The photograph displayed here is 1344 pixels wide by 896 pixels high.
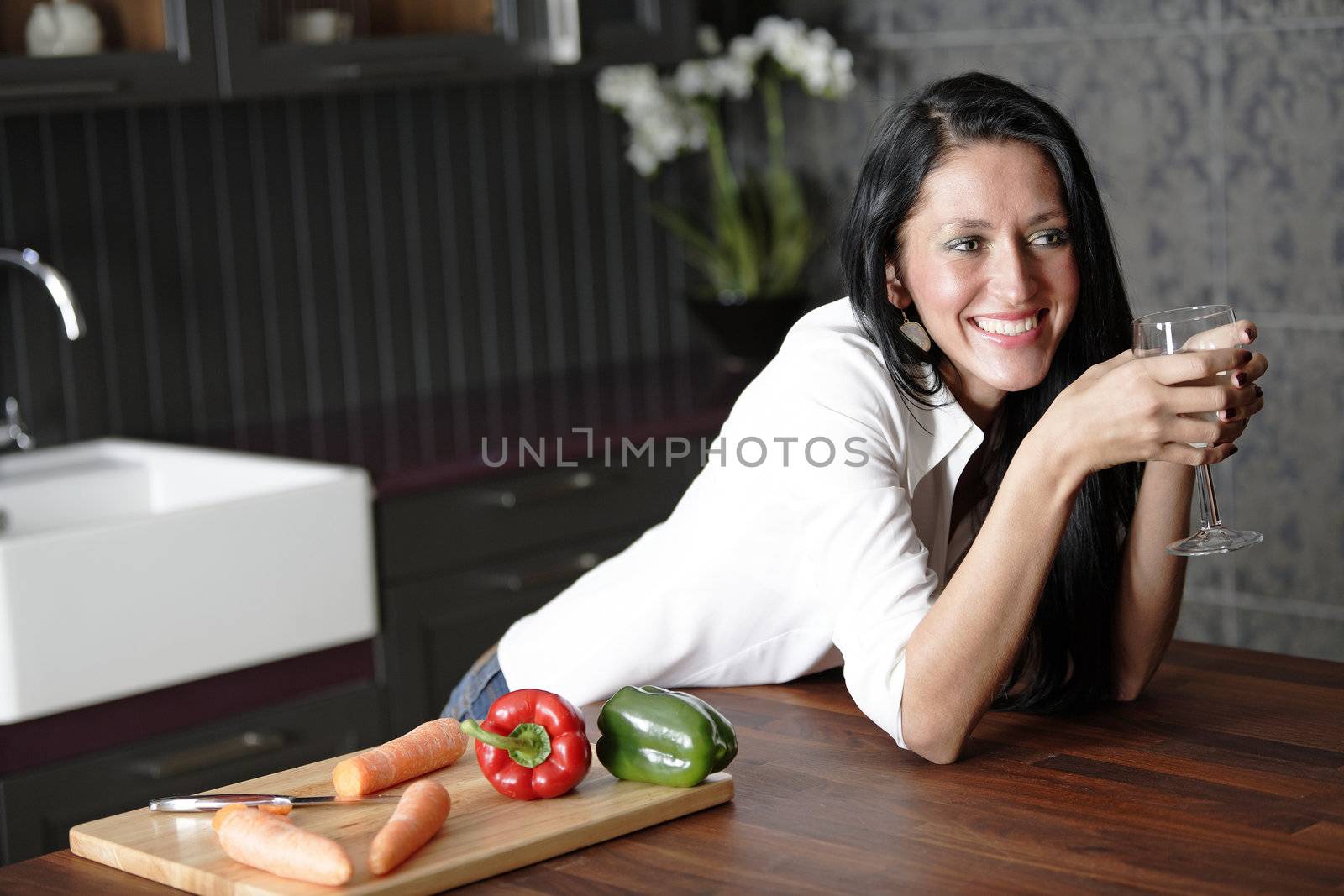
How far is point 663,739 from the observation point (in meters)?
1.41

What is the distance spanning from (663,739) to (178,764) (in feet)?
4.55

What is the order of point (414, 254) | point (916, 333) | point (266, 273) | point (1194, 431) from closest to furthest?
1. point (1194, 431)
2. point (916, 333)
3. point (266, 273)
4. point (414, 254)

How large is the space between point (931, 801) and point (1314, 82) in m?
2.16

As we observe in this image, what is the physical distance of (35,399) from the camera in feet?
10.1

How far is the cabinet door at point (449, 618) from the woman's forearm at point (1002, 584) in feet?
4.83

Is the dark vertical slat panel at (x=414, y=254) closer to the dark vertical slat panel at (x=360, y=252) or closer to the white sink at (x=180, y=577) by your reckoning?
the dark vertical slat panel at (x=360, y=252)

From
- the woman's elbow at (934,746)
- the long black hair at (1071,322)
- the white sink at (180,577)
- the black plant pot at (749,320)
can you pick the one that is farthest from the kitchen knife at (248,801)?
the black plant pot at (749,320)

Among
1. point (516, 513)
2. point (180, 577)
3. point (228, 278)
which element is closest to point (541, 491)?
point (516, 513)

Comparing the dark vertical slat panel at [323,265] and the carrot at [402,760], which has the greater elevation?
the dark vertical slat panel at [323,265]

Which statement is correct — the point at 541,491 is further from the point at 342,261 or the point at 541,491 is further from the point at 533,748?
the point at 533,748

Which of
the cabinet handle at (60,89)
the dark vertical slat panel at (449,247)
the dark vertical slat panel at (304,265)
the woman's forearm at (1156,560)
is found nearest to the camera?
the woman's forearm at (1156,560)

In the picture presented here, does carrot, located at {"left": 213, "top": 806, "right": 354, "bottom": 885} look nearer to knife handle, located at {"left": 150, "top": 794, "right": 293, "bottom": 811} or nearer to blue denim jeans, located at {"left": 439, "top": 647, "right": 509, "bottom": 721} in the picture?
knife handle, located at {"left": 150, "top": 794, "right": 293, "bottom": 811}

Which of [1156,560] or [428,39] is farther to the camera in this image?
[428,39]

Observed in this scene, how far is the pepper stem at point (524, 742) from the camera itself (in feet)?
4.53
